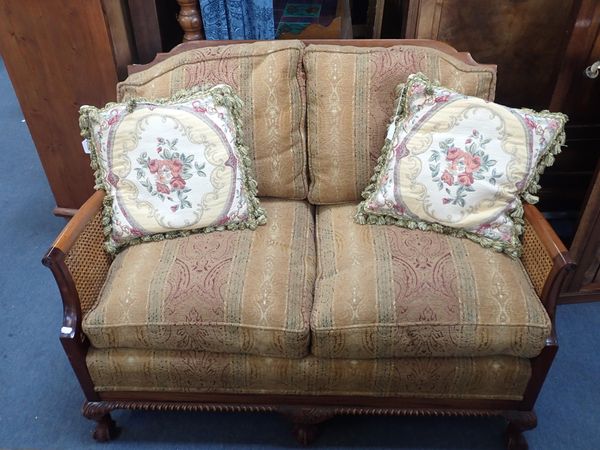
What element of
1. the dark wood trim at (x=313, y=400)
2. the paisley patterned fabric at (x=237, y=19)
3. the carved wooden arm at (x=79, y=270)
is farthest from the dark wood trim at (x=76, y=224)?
the paisley patterned fabric at (x=237, y=19)

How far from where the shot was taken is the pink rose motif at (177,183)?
1.33 meters

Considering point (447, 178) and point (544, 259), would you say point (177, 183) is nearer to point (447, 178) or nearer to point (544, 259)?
point (447, 178)

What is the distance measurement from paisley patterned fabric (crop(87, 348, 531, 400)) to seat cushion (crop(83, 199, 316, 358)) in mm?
36

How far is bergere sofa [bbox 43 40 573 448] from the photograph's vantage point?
1183 millimetres

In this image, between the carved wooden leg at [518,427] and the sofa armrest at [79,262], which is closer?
the sofa armrest at [79,262]

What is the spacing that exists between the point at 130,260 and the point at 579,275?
146cm

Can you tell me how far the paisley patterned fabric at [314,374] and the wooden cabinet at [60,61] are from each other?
98 centimetres

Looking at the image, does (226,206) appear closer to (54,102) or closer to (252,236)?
(252,236)

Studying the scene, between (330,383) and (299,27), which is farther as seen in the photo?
(299,27)

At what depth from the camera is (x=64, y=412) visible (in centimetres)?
147

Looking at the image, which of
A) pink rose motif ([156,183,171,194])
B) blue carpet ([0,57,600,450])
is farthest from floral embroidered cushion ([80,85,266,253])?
blue carpet ([0,57,600,450])

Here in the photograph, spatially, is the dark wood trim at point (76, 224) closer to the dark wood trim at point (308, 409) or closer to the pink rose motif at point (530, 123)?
the dark wood trim at point (308, 409)

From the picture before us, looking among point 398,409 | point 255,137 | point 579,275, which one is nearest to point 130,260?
point 255,137

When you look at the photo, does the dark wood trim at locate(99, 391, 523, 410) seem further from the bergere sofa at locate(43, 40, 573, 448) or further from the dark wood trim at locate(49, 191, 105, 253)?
the dark wood trim at locate(49, 191, 105, 253)
